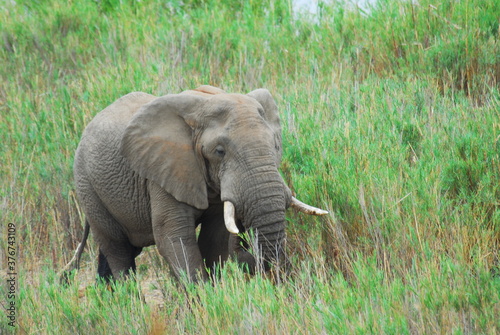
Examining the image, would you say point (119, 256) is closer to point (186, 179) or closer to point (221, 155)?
point (186, 179)

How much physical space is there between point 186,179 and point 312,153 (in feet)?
4.97

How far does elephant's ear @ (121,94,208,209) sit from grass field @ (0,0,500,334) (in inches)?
25.2

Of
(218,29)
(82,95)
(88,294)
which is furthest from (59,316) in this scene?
(218,29)

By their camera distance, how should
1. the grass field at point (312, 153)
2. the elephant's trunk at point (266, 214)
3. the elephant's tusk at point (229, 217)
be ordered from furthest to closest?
1. the elephant's trunk at point (266, 214)
2. the elephant's tusk at point (229, 217)
3. the grass field at point (312, 153)

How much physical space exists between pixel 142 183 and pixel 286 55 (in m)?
4.97

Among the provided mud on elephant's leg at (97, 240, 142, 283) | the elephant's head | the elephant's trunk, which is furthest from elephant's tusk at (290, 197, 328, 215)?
mud on elephant's leg at (97, 240, 142, 283)

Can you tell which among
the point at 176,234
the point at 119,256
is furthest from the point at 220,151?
the point at 119,256

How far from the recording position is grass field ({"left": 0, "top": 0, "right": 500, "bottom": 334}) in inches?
168

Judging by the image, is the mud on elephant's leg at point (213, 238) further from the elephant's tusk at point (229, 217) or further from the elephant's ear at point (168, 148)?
the elephant's tusk at point (229, 217)

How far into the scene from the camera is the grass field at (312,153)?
14.0 ft

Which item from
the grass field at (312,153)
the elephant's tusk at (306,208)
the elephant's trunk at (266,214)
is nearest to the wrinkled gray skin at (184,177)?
the elephant's trunk at (266,214)

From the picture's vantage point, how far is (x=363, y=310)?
13.2 ft

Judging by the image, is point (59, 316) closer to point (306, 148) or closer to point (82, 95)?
point (306, 148)

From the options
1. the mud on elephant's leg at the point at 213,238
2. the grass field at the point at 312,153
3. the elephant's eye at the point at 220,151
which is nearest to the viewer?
the grass field at the point at 312,153
